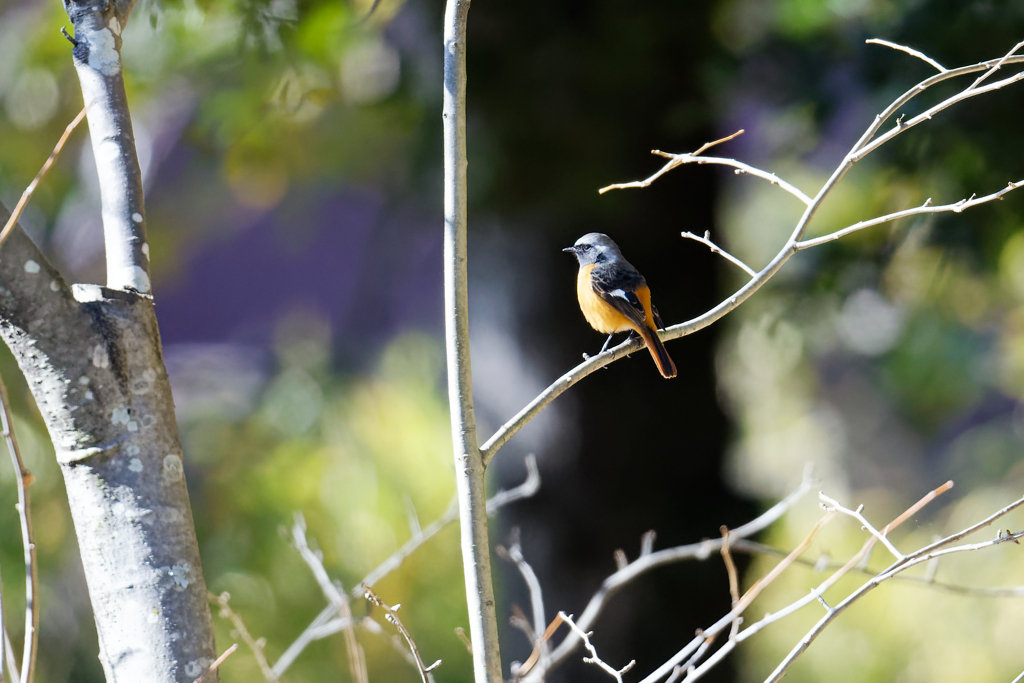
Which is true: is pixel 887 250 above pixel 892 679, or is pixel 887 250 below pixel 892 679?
above

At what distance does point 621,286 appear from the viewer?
1.57 metres

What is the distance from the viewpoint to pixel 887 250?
226 cm

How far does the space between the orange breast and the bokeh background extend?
574 millimetres

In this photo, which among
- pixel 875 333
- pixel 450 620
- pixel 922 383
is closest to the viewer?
pixel 922 383

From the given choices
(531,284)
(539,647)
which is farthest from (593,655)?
(531,284)

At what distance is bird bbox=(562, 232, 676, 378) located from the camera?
1511mm

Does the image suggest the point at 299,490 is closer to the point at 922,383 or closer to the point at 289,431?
the point at 289,431

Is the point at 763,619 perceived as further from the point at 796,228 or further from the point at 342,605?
the point at 342,605

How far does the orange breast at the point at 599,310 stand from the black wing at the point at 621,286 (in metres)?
0.01

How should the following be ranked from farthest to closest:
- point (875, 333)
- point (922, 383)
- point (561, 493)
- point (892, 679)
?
point (892, 679) < point (875, 333) < point (922, 383) < point (561, 493)

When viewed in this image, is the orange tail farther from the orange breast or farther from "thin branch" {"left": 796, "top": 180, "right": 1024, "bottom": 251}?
"thin branch" {"left": 796, "top": 180, "right": 1024, "bottom": 251}

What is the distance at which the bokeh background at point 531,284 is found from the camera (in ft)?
7.54

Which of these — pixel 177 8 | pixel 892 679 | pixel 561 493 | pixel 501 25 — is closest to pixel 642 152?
pixel 501 25

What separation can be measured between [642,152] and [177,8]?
4.34 ft
